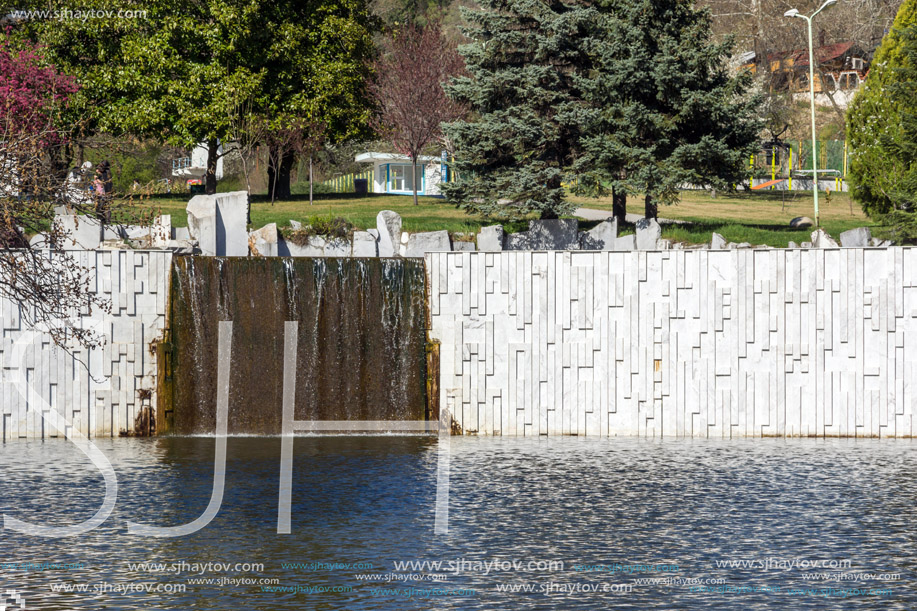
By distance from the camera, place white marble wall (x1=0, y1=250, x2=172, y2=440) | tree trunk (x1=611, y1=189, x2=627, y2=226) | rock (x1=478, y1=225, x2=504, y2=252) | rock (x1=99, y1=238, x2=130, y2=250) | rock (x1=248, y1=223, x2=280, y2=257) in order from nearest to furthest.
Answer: white marble wall (x1=0, y1=250, x2=172, y2=440)
rock (x1=99, y1=238, x2=130, y2=250)
rock (x1=248, y1=223, x2=280, y2=257)
rock (x1=478, y1=225, x2=504, y2=252)
tree trunk (x1=611, y1=189, x2=627, y2=226)

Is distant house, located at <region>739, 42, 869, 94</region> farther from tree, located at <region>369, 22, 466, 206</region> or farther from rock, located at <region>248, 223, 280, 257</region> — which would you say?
rock, located at <region>248, 223, 280, 257</region>

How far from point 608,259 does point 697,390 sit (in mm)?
2666

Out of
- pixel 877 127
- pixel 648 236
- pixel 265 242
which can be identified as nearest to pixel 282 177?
pixel 265 242

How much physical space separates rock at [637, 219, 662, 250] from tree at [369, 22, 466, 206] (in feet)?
50.3

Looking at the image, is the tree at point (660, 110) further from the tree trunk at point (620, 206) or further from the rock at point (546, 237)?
the rock at point (546, 237)

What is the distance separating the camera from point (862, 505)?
13031 millimetres

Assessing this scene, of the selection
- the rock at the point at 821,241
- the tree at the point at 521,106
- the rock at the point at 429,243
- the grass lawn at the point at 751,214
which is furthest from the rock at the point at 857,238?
the rock at the point at 429,243

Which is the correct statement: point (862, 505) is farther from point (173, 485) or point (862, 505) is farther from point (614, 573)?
point (173, 485)

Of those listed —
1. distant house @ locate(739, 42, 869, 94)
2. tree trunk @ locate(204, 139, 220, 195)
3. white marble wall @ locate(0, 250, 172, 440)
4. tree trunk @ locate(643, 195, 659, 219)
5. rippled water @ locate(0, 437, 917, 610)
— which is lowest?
rippled water @ locate(0, 437, 917, 610)

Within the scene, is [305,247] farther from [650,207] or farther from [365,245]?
[650,207]

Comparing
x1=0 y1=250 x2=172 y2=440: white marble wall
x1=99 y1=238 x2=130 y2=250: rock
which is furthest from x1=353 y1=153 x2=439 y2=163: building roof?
x1=0 y1=250 x2=172 y2=440: white marble wall

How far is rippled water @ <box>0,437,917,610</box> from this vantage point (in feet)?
32.0

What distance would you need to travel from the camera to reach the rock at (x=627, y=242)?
79.9ft

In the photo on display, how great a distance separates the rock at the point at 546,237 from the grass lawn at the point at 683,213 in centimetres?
111
